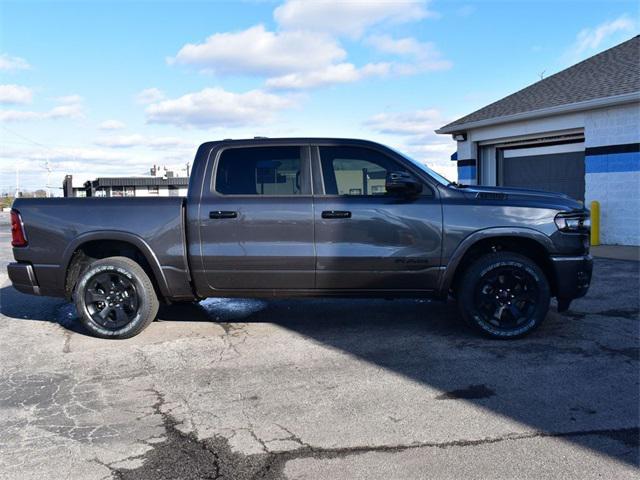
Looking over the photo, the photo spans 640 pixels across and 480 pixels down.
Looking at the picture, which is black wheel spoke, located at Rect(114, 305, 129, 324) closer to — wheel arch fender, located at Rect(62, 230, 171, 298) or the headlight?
wheel arch fender, located at Rect(62, 230, 171, 298)

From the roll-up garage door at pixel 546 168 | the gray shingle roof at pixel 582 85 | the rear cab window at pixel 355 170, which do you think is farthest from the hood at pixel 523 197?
the roll-up garage door at pixel 546 168

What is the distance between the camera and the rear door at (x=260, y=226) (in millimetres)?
5297

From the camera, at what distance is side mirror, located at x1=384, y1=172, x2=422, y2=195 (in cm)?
510

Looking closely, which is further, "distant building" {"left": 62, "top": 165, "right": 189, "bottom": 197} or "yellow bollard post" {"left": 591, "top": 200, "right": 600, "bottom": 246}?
"yellow bollard post" {"left": 591, "top": 200, "right": 600, "bottom": 246}

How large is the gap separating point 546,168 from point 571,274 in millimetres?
10200

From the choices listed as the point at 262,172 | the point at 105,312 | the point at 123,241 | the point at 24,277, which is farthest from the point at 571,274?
the point at 24,277

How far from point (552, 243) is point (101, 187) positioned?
231 inches

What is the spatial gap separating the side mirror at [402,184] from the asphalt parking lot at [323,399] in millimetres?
1450

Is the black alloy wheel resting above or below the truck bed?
below

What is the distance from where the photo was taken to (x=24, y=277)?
18.2 ft

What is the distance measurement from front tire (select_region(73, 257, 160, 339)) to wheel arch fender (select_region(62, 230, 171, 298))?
155 mm

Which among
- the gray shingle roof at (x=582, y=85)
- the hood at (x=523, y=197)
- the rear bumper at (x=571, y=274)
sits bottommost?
the rear bumper at (x=571, y=274)

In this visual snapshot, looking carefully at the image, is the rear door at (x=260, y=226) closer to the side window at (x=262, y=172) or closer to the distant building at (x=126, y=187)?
the side window at (x=262, y=172)

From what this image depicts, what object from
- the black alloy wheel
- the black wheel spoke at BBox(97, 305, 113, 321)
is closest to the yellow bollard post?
the black alloy wheel
